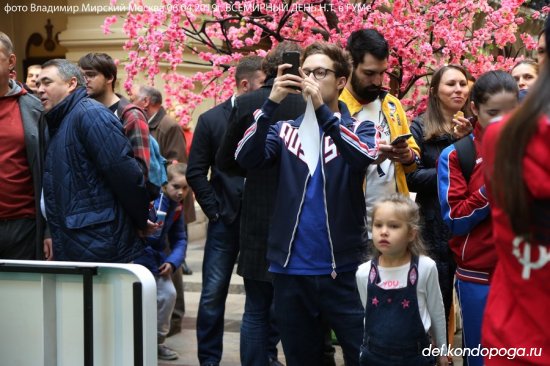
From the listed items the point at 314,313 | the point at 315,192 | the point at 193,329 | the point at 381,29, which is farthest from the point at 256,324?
the point at 381,29

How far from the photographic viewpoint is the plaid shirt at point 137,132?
591 cm

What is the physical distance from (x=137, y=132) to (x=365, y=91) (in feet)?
4.58

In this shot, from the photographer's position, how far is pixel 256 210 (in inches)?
226

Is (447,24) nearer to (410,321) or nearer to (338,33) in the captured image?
(338,33)

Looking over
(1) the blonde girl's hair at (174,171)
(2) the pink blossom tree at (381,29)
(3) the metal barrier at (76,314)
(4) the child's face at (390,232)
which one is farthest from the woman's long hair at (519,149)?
(2) the pink blossom tree at (381,29)

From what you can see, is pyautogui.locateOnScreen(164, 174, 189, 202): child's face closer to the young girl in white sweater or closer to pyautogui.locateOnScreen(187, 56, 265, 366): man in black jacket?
pyautogui.locateOnScreen(187, 56, 265, 366): man in black jacket

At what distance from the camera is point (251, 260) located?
5766mm

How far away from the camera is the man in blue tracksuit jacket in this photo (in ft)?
15.6

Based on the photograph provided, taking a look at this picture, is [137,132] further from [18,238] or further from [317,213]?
[317,213]

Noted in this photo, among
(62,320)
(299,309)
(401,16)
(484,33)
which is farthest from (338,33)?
(62,320)

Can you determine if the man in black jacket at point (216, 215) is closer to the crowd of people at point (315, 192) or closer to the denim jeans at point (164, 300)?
the denim jeans at point (164, 300)

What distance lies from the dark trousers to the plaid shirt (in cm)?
80

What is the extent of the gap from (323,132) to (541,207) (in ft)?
7.61

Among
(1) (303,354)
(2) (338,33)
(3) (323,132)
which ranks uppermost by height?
(2) (338,33)
